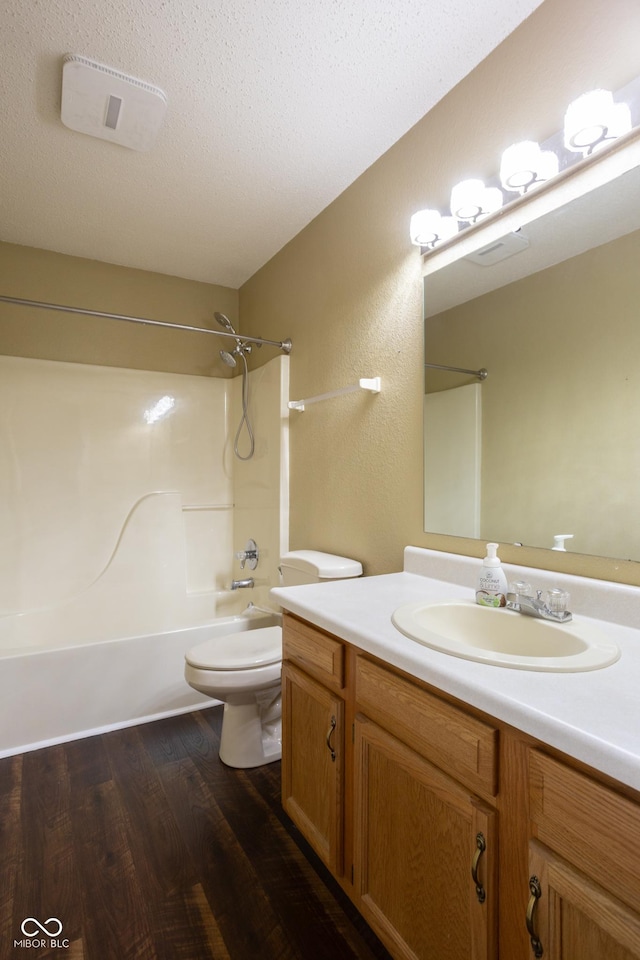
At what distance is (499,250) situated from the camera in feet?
4.67

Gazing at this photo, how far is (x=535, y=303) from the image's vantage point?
131 cm

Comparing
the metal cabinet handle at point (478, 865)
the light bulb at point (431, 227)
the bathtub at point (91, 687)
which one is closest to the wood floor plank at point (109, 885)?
the bathtub at point (91, 687)

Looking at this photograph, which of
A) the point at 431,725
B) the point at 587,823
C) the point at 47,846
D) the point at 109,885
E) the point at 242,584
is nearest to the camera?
the point at 587,823

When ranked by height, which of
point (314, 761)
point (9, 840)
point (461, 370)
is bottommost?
point (9, 840)

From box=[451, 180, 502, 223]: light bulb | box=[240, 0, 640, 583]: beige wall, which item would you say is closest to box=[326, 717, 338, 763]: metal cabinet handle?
box=[240, 0, 640, 583]: beige wall

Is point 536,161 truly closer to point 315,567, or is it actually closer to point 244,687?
point 315,567

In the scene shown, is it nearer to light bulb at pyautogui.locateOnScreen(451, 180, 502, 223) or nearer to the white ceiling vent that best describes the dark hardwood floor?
light bulb at pyautogui.locateOnScreen(451, 180, 502, 223)

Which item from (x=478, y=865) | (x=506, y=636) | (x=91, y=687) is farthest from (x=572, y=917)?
(x=91, y=687)

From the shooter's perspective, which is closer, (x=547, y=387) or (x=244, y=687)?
(x=547, y=387)

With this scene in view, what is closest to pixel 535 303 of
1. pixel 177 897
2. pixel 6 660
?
pixel 177 897

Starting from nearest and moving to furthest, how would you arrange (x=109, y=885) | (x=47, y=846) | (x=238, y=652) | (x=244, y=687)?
(x=109, y=885)
(x=47, y=846)
(x=244, y=687)
(x=238, y=652)

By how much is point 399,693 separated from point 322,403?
150 centimetres

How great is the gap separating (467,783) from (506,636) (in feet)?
1.35

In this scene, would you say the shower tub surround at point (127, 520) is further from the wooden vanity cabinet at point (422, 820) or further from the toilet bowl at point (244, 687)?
the wooden vanity cabinet at point (422, 820)
